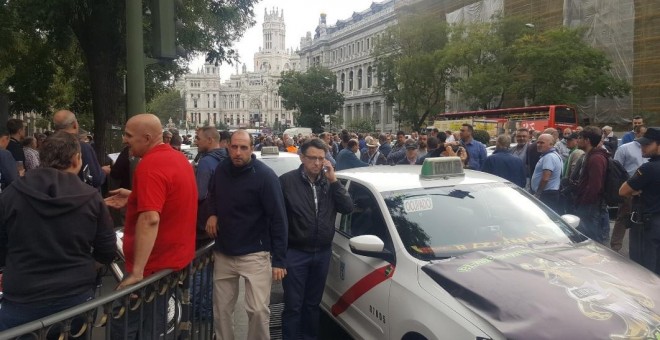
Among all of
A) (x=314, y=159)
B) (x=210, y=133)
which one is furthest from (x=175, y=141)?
(x=314, y=159)

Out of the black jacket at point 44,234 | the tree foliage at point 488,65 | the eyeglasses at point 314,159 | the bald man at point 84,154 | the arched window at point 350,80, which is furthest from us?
the arched window at point 350,80

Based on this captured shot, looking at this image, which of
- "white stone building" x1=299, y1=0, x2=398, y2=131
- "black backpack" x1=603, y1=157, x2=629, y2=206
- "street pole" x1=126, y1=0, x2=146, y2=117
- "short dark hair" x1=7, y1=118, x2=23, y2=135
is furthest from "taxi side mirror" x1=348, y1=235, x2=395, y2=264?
"white stone building" x1=299, y1=0, x2=398, y2=131

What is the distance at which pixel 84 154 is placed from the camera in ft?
18.4

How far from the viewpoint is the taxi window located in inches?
172

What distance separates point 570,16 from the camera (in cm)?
3628

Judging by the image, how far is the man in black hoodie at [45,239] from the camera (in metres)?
2.88

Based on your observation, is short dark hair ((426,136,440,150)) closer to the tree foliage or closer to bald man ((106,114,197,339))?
bald man ((106,114,197,339))

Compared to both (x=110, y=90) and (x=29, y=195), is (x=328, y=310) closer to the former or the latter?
(x=29, y=195)

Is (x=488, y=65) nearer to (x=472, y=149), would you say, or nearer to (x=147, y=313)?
(x=472, y=149)

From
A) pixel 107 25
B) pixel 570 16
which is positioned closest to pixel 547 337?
pixel 107 25

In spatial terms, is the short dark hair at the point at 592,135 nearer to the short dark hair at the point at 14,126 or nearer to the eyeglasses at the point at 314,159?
the eyeglasses at the point at 314,159

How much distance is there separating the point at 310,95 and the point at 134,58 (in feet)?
215

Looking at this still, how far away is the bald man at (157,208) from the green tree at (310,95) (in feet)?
216

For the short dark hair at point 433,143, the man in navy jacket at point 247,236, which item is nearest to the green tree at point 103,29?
the short dark hair at point 433,143
